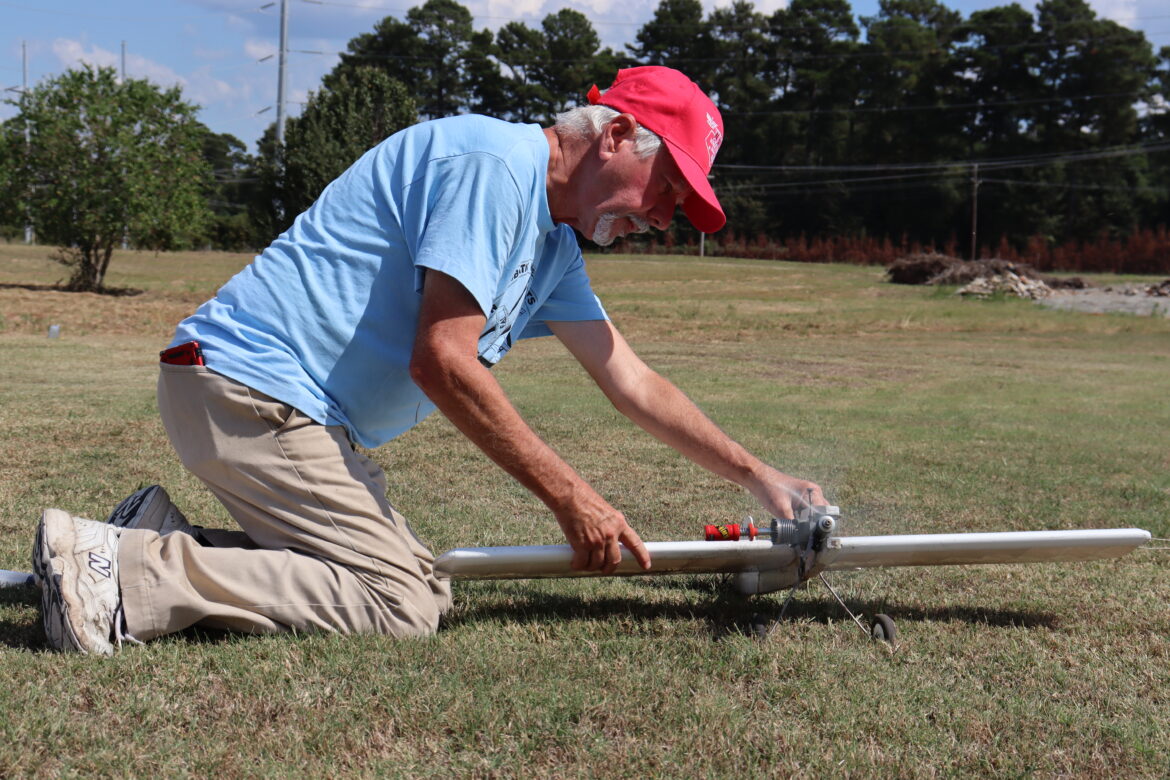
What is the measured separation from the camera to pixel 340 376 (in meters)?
2.99

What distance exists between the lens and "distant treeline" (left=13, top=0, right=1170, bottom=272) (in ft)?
237

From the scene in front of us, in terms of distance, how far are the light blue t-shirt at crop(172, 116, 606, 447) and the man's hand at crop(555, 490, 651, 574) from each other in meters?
0.58

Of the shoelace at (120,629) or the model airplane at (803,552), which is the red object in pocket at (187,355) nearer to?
the shoelace at (120,629)

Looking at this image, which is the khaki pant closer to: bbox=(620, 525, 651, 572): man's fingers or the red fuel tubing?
bbox=(620, 525, 651, 572): man's fingers

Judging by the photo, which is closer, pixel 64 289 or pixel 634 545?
pixel 634 545

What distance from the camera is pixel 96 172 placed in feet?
86.2

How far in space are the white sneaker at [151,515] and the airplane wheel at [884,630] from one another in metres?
2.13

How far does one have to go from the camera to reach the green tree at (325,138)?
35656 millimetres

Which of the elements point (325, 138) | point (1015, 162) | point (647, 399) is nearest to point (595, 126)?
point (647, 399)

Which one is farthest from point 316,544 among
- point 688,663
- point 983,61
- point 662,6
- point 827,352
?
point 662,6

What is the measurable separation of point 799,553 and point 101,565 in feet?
6.56

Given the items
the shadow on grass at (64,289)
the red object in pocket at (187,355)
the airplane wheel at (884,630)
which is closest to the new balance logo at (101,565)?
the red object in pocket at (187,355)

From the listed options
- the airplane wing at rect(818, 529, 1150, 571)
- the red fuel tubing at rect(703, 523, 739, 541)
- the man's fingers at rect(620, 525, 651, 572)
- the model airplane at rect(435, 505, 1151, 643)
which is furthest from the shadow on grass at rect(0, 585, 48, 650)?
the airplane wing at rect(818, 529, 1150, 571)

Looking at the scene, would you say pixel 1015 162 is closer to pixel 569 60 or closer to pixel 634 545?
pixel 569 60
